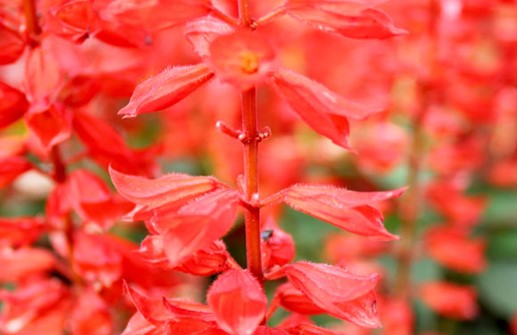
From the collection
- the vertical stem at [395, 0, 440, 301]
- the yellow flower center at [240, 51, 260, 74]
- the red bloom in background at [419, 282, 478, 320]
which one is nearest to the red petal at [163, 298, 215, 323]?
the yellow flower center at [240, 51, 260, 74]

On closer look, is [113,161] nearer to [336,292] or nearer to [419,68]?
[336,292]

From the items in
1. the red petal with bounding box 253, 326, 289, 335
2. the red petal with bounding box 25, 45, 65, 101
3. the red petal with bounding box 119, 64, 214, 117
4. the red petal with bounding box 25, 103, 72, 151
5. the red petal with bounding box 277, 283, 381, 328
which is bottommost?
the red petal with bounding box 253, 326, 289, 335

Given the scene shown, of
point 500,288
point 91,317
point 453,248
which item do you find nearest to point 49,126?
point 91,317

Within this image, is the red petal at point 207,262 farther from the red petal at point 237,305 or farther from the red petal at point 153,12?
the red petal at point 153,12

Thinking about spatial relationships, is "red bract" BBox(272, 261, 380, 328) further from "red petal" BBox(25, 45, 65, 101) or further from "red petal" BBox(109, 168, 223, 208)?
"red petal" BBox(25, 45, 65, 101)

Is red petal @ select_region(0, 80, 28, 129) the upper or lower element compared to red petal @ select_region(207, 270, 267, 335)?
upper

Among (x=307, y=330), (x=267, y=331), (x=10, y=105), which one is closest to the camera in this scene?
(x=267, y=331)

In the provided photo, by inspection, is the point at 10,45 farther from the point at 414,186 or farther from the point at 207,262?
the point at 414,186
